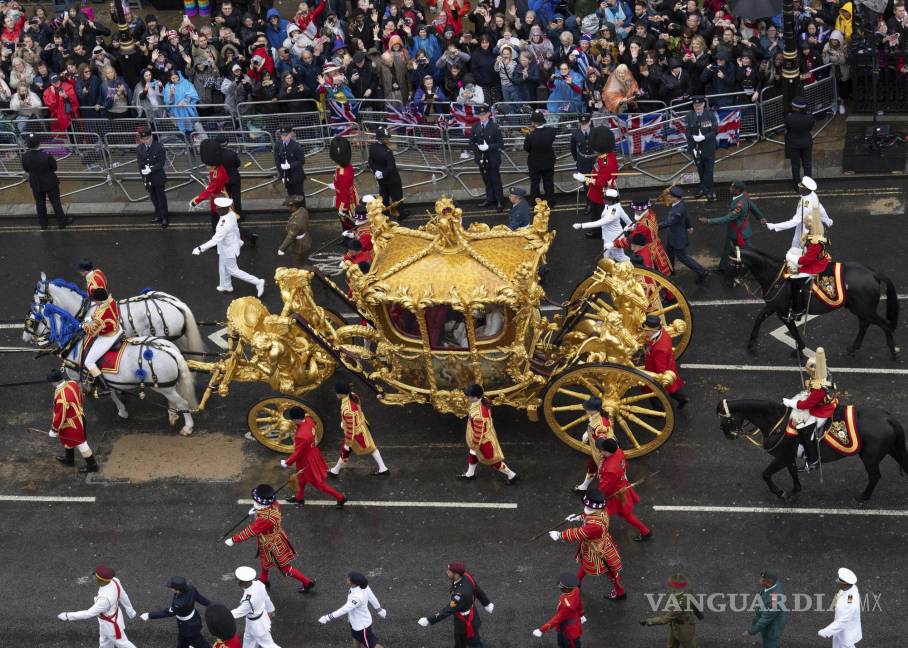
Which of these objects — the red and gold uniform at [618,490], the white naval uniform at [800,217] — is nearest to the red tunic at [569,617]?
the red and gold uniform at [618,490]

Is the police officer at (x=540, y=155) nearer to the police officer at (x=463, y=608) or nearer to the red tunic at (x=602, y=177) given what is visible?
the red tunic at (x=602, y=177)

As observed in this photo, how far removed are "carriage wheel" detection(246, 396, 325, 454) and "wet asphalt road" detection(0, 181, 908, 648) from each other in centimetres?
28

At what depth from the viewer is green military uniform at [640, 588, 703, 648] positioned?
13.7 m

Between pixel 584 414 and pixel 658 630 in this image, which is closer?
pixel 658 630

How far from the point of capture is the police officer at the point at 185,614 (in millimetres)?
14141

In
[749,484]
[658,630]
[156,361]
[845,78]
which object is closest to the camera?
[658,630]

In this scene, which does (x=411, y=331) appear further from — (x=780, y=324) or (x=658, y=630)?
(x=780, y=324)

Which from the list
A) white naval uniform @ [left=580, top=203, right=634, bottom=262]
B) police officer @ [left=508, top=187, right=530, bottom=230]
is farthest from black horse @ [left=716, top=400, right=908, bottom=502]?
police officer @ [left=508, top=187, right=530, bottom=230]

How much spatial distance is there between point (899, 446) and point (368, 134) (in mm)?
12167

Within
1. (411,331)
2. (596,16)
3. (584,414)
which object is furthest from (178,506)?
(596,16)

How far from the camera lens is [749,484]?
643 inches

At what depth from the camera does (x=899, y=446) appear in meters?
15.3

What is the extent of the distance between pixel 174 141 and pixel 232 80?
1508 mm

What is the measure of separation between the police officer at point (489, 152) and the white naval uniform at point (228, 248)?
4197mm
